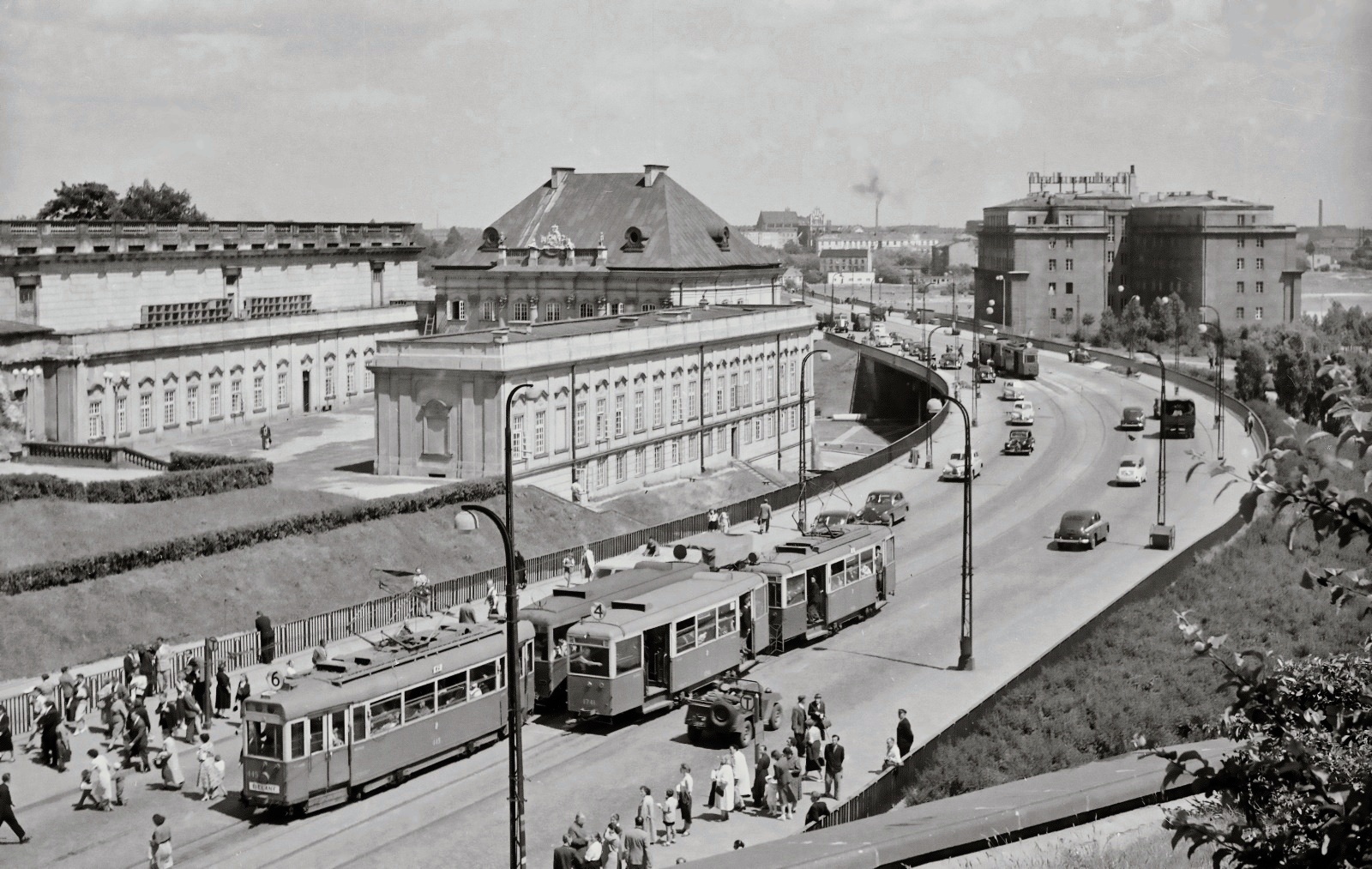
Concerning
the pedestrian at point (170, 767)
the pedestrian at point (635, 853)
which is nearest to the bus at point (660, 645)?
the pedestrian at point (635, 853)

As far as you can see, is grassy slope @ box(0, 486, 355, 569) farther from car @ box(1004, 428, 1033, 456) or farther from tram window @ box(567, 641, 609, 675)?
car @ box(1004, 428, 1033, 456)

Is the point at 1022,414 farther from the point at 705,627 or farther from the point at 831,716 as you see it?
the point at 705,627

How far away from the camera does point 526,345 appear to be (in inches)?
2596

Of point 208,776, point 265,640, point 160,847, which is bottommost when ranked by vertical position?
point 208,776

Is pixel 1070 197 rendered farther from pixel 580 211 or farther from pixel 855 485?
pixel 855 485

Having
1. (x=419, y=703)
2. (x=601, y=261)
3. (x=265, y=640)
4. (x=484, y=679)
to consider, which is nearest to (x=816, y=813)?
(x=484, y=679)

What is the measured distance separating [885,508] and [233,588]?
28844mm

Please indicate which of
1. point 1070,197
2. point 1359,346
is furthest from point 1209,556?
point 1070,197

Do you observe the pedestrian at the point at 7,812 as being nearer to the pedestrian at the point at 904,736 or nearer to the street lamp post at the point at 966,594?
the pedestrian at the point at 904,736

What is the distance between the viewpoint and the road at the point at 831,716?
28984 mm

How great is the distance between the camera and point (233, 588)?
46.6 m

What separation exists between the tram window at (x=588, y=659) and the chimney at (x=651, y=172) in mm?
80495

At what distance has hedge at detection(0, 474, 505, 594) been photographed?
42.8m

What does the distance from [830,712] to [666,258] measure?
2726 inches
